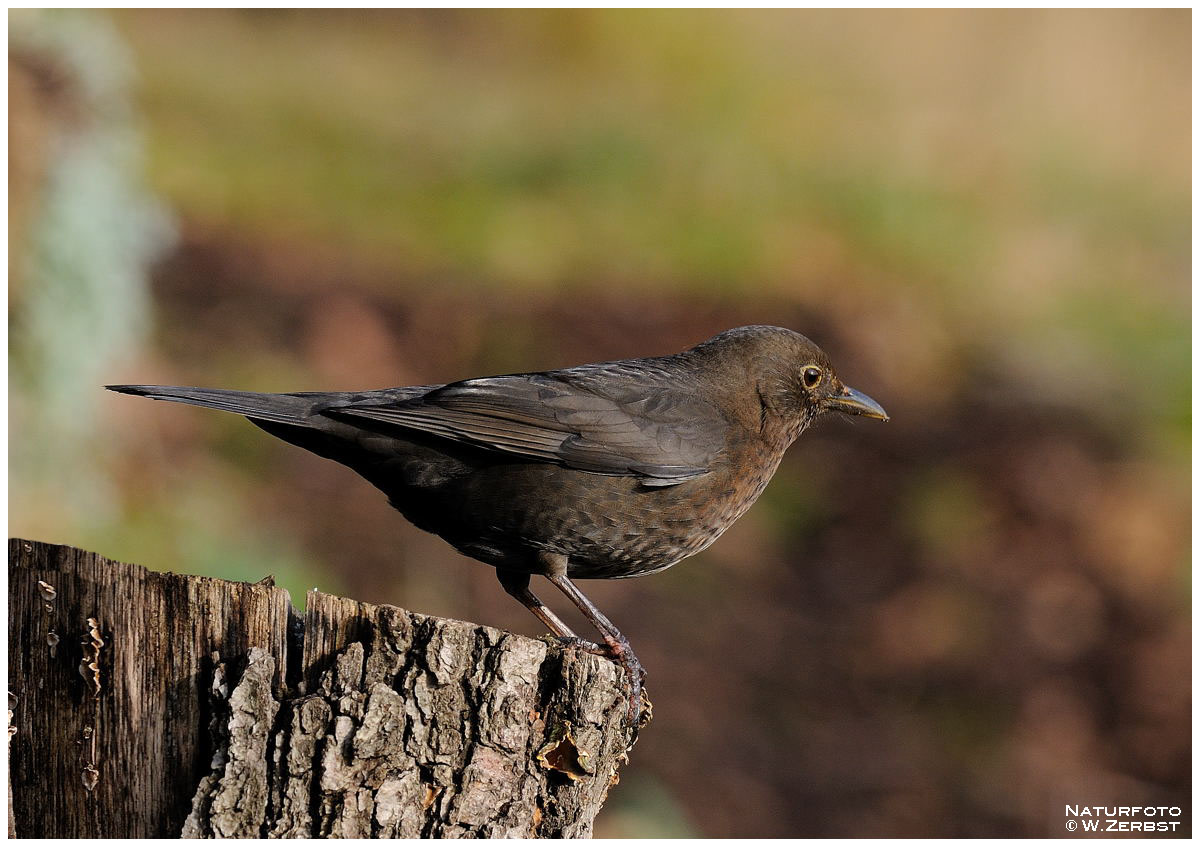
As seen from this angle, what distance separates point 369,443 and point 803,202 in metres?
8.70

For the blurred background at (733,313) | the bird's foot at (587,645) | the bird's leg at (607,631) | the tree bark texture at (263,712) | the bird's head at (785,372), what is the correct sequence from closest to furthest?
the tree bark texture at (263,712) < the bird's foot at (587,645) < the bird's leg at (607,631) < the bird's head at (785,372) < the blurred background at (733,313)

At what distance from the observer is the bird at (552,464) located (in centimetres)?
391

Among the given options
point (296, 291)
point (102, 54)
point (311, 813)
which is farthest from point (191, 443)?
point (311, 813)

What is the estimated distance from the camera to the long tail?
11.4 ft

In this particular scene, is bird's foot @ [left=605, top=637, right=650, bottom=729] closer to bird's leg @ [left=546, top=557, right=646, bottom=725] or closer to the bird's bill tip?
bird's leg @ [left=546, top=557, right=646, bottom=725]

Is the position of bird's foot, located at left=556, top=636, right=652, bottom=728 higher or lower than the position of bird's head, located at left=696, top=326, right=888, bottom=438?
lower

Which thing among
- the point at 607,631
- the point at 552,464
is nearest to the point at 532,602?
the point at 607,631

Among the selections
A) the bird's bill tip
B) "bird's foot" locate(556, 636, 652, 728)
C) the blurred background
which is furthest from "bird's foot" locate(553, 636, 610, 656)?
the blurred background

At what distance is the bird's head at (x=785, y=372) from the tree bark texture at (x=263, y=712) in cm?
176

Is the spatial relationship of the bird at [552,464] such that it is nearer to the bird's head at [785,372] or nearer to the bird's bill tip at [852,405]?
the bird's head at [785,372]

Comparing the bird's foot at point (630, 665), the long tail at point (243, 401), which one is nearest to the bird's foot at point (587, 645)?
the bird's foot at point (630, 665)

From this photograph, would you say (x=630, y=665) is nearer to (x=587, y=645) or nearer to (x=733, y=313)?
(x=587, y=645)

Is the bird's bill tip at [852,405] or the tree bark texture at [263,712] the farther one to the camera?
the bird's bill tip at [852,405]

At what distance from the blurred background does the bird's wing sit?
2.93 m
